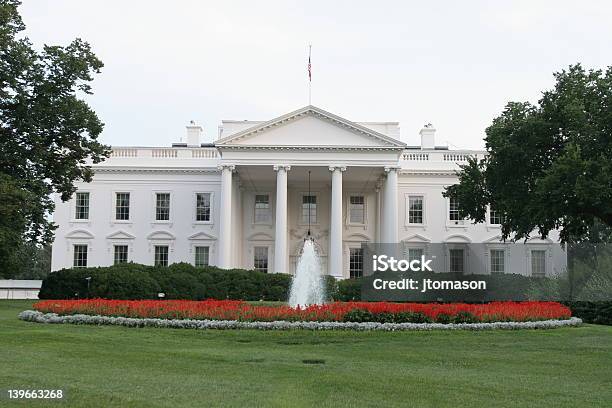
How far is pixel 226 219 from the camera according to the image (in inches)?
1742

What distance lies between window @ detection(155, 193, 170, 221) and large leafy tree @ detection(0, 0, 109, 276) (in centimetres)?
1689

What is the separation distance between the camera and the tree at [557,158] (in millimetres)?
27578

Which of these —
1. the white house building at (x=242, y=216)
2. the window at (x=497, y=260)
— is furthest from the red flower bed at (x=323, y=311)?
the window at (x=497, y=260)

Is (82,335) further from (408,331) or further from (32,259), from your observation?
(32,259)

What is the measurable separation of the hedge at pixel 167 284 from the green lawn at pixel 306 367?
39.9ft

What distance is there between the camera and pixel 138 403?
8.62 meters

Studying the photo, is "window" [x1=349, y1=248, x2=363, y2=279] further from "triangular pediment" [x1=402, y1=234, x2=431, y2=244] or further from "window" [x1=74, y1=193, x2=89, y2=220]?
"window" [x1=74, y1=193, x2=89, y2=220]

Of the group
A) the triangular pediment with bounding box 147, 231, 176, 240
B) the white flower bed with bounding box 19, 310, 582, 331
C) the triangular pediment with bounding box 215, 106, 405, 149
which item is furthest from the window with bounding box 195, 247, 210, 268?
the white flower bed with bounding box 19, 310, 582, 331

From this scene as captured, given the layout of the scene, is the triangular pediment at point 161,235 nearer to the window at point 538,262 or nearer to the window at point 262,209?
the window at point 262,209

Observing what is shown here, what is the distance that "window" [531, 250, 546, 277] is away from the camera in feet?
153

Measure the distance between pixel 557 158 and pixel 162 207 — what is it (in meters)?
29.1

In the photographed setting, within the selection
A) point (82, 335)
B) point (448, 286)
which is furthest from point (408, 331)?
point (82, 335)

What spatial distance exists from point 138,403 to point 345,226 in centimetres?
4158

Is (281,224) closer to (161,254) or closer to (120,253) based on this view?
(161,254)
